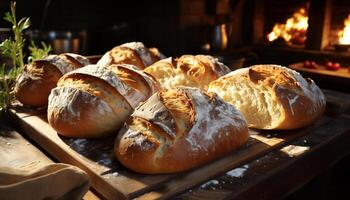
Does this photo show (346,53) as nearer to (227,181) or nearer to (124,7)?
(124,7)

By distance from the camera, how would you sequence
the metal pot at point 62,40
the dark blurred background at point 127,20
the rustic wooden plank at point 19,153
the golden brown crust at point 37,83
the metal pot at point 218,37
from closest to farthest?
1. the rustic wooden plank at point 19,153
2. the golden brown crust at point 37,83
3. the metal pot at point 62,40
4. the metal pot at point 218,37
5. the dark blurred background at point 127,20

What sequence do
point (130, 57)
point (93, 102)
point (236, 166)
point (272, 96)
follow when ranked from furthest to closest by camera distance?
point (130, 57) → point (272, 96) → point (93, 102) → point (236, 166)

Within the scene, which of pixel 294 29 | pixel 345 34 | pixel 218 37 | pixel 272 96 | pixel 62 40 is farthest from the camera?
pixel 294 29

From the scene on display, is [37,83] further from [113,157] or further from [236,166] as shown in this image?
[236,166]

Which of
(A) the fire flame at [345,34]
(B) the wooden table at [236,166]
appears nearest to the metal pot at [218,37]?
(A) the fire flame at [345,34]

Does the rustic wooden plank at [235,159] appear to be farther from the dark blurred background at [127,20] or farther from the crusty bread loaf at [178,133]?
the dark blurred background at [127,20]

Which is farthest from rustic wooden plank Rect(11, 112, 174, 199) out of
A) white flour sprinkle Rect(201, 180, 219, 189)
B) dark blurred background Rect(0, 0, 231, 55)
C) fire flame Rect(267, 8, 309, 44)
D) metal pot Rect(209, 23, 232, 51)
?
fire flame Rect(267, 8, 309, 44)

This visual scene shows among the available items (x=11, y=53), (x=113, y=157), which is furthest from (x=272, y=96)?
(x=11, y=53)

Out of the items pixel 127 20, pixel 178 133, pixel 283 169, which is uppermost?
pixel 127 20
